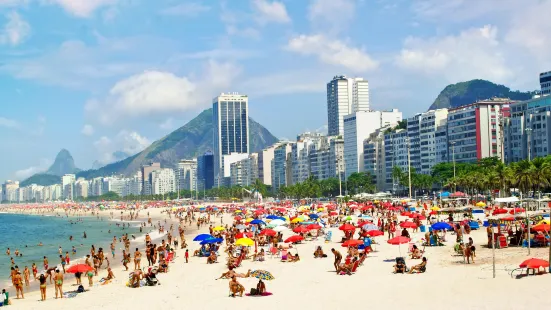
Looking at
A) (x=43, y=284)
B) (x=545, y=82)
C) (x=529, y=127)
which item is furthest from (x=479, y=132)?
(x=43, y=284)

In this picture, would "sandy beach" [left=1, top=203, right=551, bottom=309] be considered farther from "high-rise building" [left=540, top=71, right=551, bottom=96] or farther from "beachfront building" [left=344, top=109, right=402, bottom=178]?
"beachfront building" [left=344, top=109, right=402, bottom=178]

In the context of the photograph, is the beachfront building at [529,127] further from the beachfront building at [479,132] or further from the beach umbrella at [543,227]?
the beach umbrella at [543,227]

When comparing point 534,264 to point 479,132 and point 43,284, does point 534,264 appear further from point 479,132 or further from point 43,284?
point 479,132

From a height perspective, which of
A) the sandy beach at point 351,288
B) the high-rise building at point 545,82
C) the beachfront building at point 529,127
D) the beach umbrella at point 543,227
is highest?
the high-rise building at point 545,82

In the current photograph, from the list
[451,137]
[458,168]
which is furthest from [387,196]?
[451,137]

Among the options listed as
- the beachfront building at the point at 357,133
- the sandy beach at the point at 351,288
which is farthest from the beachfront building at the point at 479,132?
the sandy beach at the point at 351,288

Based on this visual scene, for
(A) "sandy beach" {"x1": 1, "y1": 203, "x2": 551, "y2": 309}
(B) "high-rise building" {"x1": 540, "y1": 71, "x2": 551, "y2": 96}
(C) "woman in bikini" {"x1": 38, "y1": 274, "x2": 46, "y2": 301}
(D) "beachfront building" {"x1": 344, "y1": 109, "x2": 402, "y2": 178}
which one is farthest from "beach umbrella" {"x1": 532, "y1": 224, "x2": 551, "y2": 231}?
(D) "beachfront building" {"x1": 344, "y1": 109, "x2": 402, "y2": 178}
